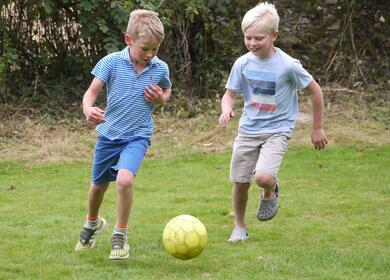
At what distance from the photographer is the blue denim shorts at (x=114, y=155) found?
5.47m

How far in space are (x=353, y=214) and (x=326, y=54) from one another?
6.62 meters

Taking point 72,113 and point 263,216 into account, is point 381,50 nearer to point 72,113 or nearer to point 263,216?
point 72,113

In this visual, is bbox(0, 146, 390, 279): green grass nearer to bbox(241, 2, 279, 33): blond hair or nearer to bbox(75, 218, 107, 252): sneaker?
bbox(75, 218, 107, 252): sneaker

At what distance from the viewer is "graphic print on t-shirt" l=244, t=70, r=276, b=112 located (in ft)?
19.4

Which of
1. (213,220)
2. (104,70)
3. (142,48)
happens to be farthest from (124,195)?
(213,220)

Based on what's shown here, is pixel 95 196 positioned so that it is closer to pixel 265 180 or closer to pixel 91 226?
pixel 91 226

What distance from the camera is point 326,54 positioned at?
1335cm

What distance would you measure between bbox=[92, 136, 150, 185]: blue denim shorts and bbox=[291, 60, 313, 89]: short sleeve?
3.81ft

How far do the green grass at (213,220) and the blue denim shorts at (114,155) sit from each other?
552mm

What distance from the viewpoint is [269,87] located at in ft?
19.4

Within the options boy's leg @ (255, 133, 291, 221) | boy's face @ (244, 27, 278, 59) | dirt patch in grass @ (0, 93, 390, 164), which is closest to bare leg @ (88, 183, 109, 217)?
boy's leg @ (255, 133, 291, 221)

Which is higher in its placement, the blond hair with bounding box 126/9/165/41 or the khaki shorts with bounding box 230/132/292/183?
the blond hair with bounding box 126/9/165/41

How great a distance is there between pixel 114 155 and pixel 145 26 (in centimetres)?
89

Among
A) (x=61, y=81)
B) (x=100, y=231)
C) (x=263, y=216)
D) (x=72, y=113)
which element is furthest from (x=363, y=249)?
(x=61, y=81)
